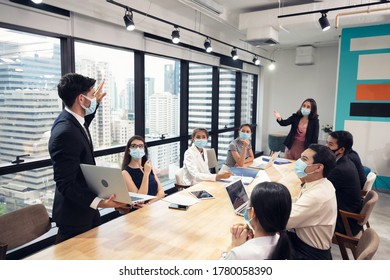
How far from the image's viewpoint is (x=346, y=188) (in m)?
2.48

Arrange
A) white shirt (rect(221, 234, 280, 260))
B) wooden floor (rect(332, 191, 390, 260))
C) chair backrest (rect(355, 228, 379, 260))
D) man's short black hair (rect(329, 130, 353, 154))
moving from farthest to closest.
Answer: wooden floor (rect(332, 191, 390, 260)), man's short black hair (rect(329, 130, 353, 154)), chair backrest (rect(355, 228, 379, 260)), white shirt (rect(221, 234, 280, 260))

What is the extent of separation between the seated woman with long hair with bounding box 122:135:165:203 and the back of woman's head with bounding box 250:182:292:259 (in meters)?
1.47

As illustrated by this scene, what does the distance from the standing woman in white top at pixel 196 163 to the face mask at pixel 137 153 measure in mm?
674

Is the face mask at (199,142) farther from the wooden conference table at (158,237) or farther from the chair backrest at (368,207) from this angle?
the chair backrest at (368,207)

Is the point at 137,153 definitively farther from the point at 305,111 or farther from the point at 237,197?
the point at 305,111

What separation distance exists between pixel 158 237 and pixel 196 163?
1.61m

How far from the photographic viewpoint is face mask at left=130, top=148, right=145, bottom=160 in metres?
2.66

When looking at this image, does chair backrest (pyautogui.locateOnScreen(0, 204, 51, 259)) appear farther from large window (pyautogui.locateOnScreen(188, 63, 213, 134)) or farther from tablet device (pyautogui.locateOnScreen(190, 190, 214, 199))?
large window (pyautogui.locateOnScreen(188, 63, 213, 134))

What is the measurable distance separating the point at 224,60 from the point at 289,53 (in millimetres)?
2241

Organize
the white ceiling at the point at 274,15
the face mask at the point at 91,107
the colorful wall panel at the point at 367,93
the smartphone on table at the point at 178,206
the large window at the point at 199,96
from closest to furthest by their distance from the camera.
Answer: the face mask at the point at 91,107
the smartphone on table at the point at 178,206
the white ceiling at the point at 274,15
the colorful wall panel at the point at 367,93
the large window at the point at 199,96

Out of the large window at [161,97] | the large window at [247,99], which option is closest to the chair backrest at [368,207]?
the large window at [161,97]

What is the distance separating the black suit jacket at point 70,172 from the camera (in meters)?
1.65

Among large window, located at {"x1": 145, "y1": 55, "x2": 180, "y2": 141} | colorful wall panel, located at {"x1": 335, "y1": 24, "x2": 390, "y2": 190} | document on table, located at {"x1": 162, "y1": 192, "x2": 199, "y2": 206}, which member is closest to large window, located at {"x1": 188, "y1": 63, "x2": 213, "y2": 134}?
large window, located at {"x1": 145, "y1": 55, "x2": 180, "y2": 141}

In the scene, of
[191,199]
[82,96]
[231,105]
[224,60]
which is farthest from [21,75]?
[231,105]
